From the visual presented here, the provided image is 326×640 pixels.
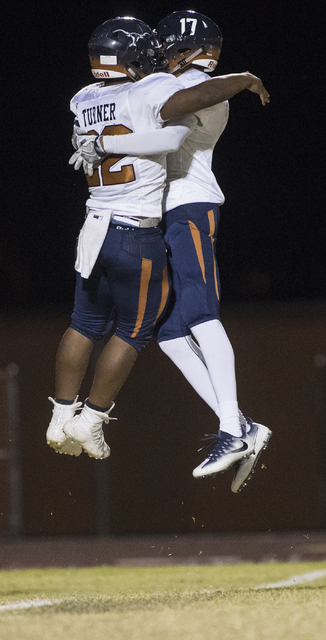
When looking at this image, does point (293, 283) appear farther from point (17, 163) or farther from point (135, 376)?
point (17, 163)

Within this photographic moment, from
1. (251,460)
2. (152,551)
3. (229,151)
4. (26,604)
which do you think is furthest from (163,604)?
(229,151)

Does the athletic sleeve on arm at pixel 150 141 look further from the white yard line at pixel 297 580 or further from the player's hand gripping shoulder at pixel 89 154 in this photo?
the white yard line at pixel 297 580

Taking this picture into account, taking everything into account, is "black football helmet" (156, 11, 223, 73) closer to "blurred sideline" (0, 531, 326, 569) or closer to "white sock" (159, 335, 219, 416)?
"white sock" (159, 335, 219, 416)

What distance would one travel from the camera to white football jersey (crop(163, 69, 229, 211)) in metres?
3.65

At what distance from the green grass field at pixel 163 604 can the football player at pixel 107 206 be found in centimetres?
161

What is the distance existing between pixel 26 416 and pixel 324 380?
2.52 m

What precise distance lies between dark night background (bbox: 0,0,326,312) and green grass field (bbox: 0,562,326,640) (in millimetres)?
2297

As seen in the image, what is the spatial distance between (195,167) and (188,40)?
1.70 feet

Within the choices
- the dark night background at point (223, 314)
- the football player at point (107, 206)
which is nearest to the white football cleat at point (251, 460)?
the football player at point (107, 206)

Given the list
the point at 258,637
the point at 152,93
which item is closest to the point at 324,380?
the point at 258,637

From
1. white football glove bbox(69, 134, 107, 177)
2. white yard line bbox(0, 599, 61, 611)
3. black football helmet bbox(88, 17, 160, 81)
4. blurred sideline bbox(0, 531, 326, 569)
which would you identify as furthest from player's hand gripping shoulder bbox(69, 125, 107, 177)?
blurred sideline bbox(0, 531, 326, 569)

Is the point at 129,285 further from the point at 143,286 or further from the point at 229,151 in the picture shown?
the point at 229,151

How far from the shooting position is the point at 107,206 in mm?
3533

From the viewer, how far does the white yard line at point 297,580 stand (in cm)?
655
